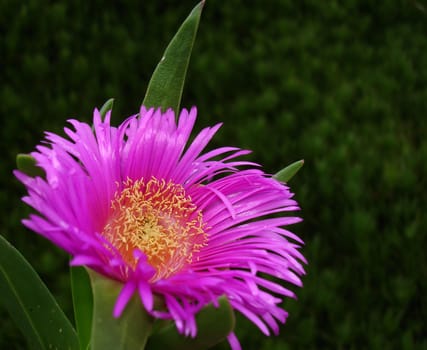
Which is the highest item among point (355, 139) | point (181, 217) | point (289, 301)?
point (181, 217)

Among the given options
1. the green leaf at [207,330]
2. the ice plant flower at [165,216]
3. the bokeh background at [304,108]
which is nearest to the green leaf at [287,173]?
the ice plant flower at [165,216]

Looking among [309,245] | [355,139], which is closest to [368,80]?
[355,139]

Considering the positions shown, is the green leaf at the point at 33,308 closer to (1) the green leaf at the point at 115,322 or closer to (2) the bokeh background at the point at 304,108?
(1) the green leaf at the point at 115,322

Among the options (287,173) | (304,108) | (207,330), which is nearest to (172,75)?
(287,173)

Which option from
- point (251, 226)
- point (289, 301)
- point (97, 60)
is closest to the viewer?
point (251, 226)

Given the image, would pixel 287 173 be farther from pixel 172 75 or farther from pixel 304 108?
pixel 304 108

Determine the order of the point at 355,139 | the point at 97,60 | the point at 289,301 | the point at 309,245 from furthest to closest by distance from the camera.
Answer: the point at 97,60
the point at 355,139
the point at 309,245
the point at 289,301

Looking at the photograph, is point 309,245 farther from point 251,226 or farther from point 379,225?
point 251,226
